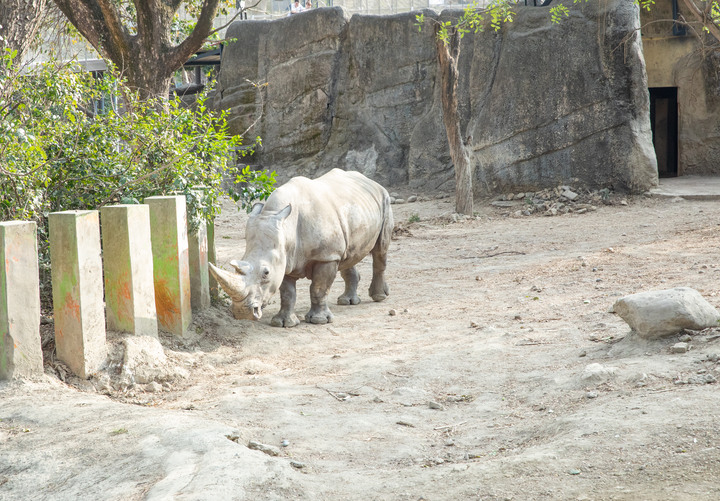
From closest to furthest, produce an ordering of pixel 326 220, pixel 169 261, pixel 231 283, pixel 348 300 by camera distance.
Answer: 1. pixel 231 283
2. pixel 169 261
3. pixel 326 220
4. pixel 348 300

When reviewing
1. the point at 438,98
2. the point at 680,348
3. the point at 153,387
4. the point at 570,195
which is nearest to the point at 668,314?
the point at 680,348

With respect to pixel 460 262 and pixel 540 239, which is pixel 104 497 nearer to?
pixel 460 262

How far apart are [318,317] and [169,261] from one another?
1510 millimetres

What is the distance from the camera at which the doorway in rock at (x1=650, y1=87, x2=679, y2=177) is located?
16.4 metres

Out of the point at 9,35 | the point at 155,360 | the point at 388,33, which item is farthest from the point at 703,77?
the point at 155,360

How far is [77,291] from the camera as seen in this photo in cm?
483

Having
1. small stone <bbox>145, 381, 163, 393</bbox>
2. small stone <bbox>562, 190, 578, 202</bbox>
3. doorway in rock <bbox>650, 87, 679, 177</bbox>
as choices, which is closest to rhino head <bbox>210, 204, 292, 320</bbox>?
small stone <bbox>145, 381, 163, 393</bbox>

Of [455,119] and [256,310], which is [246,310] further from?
[455,119]

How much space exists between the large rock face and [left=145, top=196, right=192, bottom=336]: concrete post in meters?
7.00

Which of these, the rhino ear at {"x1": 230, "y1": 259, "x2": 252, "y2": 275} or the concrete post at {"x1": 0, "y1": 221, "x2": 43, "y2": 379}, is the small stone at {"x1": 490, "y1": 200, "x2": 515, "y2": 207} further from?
the concrete post at {"x1": 0, "y1": 221, "x2": 43, "y2": 379}

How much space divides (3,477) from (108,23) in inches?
257

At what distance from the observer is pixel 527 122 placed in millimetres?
13594

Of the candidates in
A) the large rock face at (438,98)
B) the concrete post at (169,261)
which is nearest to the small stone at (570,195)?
the large rock face at (438,98)

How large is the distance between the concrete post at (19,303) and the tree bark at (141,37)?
4.67 meters
